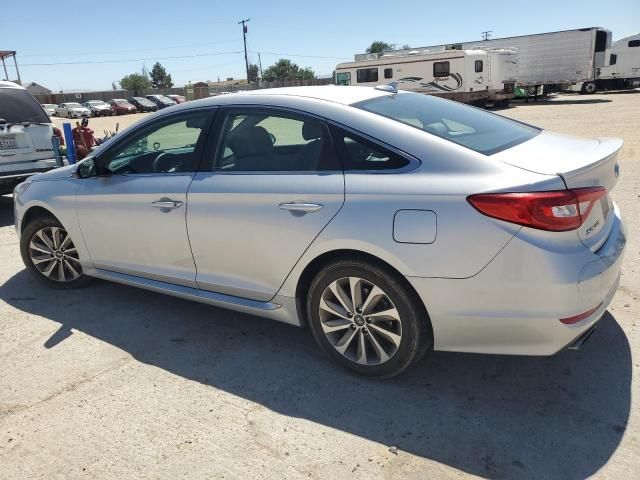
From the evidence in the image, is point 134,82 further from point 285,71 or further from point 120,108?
point 120,108

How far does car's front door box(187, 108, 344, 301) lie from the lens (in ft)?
9.69

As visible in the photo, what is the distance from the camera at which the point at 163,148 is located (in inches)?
159

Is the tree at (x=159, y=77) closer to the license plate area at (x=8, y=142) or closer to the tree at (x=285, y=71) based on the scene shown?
the tree at (x=285, y=71)

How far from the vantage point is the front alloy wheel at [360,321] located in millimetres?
2857

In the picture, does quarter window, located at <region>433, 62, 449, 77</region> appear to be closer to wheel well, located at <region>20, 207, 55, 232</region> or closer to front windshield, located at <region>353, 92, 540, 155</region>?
front windshield, located at <region>353, 92, 540, 155</region>

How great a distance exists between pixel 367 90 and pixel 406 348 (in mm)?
1685

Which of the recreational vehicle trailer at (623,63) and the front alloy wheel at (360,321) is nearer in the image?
the front alloy wheel at (360,321)

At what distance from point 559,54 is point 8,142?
2846cm

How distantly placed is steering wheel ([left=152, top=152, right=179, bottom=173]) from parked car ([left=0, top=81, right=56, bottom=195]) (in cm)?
468

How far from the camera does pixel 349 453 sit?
98.3 inches

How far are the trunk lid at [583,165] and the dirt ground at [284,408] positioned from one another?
2.87 ft

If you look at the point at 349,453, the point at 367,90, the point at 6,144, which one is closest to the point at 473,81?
the point at 6,144

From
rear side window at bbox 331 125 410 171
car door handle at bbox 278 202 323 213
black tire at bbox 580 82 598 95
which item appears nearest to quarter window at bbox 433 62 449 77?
black tire at bbox 580 82 598 95

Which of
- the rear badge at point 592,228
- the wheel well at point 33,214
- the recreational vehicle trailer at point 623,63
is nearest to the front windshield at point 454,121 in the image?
the rear badge at point 592,228
